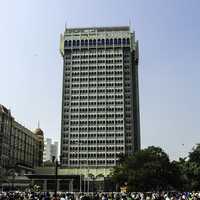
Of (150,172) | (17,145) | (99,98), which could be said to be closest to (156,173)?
(150,172)

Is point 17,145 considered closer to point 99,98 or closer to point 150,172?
point 99,98

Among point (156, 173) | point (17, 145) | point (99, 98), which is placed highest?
point (99, 98)

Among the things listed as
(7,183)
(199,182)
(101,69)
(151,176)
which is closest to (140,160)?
(151,176)

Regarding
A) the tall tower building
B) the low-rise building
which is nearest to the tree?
the low-rise building

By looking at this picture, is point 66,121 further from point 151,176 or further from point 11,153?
point 151,176

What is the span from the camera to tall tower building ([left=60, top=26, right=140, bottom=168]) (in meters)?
162

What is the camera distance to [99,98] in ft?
549

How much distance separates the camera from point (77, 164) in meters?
162

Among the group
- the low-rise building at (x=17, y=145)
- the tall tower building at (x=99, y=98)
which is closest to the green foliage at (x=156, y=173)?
the low-rise building at (x=17, y=145)

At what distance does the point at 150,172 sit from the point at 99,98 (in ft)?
265

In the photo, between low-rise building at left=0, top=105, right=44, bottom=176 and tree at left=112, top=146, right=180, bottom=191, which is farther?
low-rise building at left=0, top=105, right=44, bottom=176

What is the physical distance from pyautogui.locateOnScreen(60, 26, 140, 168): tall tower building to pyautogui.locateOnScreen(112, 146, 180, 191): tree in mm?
64530

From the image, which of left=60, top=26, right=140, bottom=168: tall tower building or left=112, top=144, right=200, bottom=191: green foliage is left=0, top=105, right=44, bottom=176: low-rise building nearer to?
left=60, top=26, right=140, bottom=168: tall tower building

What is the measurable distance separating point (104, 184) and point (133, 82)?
163 feet
